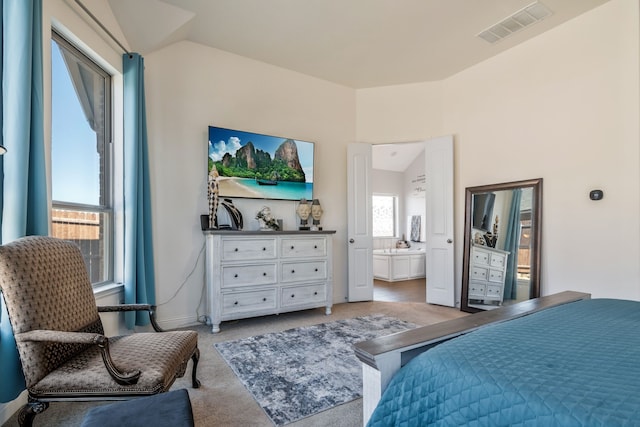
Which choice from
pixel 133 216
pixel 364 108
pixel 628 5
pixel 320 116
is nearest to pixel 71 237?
pixel 133 216

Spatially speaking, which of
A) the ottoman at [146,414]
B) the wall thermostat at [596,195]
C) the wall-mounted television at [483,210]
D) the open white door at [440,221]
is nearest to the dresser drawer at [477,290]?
the open white door at [440,221]

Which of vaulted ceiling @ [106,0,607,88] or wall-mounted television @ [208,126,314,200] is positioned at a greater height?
vaulted ceiling @ [106,0,607,88]

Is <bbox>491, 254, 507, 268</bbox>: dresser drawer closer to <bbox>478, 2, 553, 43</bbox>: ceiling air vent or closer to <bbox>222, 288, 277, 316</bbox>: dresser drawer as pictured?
<bbox>478, 2, 553, 43</bbox>: ceiling air vent

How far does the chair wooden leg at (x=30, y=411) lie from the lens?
1.41 metres

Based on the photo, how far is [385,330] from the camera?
3.38m

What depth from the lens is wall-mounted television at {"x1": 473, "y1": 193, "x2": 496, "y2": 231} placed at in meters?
→ 4.02

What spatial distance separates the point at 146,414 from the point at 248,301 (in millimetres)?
2373

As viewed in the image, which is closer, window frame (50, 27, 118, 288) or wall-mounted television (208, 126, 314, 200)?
window frame (50, 27, 118, 288)

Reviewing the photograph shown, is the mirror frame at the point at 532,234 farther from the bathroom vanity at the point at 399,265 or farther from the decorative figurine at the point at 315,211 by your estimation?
the bathroom vanity at the point at 399,265

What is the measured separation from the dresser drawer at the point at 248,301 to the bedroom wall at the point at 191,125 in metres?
0.51

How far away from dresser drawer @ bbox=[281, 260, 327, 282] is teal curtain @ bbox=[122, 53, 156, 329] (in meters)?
1.35

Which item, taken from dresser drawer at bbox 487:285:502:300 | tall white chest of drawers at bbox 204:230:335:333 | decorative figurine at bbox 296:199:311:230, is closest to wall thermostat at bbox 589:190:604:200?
dresser drawer at bbox 487:285:502:300

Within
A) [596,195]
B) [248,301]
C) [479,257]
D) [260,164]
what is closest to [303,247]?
[248,301]

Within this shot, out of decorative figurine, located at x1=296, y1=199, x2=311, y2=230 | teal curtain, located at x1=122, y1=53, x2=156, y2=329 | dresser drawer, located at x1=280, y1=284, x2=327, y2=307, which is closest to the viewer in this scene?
teal curtain, located at x1=122, y1=53, x2=156, y2=329
